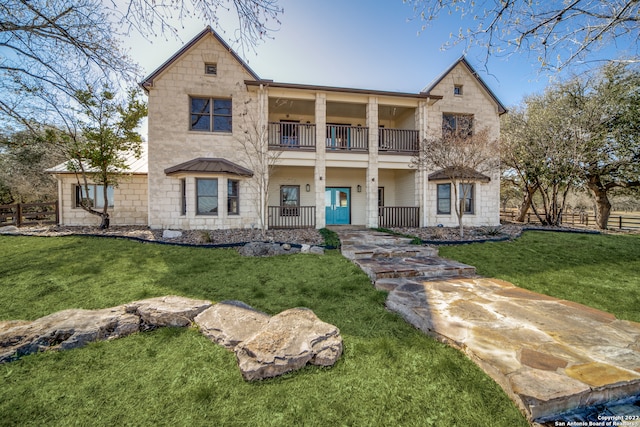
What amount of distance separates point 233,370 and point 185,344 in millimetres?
825

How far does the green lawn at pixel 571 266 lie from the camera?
4578 mm

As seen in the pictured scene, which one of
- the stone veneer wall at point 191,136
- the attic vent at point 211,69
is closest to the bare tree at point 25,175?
the stone veneer wall at point 191,136

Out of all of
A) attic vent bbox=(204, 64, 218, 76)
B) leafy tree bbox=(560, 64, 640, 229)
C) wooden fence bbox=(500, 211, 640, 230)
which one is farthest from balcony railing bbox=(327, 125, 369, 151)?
wooden fence bbox=(500, 211, 640, 230)

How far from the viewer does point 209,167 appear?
10.7 meters

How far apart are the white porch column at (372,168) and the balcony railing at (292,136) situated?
2.62 metres

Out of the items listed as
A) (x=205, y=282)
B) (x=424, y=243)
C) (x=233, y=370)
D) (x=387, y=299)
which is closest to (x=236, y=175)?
(x=205, y=282)

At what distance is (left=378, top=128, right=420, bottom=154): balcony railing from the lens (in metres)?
12.7

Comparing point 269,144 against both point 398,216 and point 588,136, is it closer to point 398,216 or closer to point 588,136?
point 398,216

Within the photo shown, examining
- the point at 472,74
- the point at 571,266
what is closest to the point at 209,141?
the point at 571,266

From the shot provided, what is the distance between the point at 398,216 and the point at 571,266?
6.97 metres

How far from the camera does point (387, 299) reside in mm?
4156

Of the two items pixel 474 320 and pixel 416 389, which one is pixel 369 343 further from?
pixel 474 320

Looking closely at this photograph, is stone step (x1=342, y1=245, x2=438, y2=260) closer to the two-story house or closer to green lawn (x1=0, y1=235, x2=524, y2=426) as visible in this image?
green lawn (x1=0, y1=235, x2=524, y2=426)

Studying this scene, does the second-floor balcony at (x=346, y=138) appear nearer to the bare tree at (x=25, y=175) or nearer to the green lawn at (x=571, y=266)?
the green lawn at (x=571, y=266)
